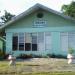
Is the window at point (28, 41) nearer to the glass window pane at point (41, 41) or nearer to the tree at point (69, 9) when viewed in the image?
the glass window pane at point (41, 41)

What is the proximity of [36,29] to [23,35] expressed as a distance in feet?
4.57

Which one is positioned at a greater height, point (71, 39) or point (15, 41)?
point (71, 39)

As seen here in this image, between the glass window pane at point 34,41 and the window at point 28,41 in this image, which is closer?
the glass window pane at point 34,41

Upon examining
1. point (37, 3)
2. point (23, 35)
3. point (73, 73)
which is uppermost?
point (37, 3)

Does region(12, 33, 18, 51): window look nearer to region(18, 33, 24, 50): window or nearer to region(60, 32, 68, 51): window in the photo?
region(18, 33, 24, 50): window

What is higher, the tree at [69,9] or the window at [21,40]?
the tree at [69,9]

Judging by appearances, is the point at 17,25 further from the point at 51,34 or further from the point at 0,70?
the point at 0,70

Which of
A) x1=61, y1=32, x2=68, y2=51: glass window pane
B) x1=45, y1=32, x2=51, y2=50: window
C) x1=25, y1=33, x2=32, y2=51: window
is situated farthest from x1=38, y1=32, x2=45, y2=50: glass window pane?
x1=61, y1=32, x2=68, y2=51: glass window pane

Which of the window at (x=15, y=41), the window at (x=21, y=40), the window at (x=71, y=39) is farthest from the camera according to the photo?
the window at (x=15, y=41)

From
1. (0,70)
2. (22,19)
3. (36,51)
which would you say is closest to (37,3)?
(22,19)

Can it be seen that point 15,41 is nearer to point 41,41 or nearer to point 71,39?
point 41,41

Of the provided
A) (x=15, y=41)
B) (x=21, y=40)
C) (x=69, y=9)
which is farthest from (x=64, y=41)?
(x=69, y=9)

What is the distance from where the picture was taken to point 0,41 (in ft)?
123

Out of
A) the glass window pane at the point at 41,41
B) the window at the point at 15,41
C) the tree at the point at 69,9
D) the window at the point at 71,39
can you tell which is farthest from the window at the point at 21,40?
the tree at the point at 69,9
